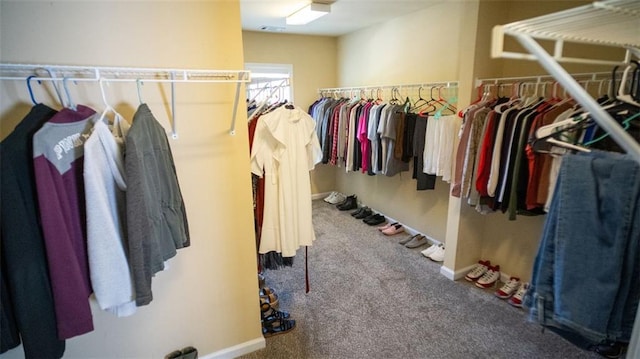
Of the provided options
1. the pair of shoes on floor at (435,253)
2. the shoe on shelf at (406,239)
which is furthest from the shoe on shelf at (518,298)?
the shoe on shelf at (406,239)

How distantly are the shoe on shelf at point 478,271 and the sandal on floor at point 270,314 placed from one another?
1579 millimetres

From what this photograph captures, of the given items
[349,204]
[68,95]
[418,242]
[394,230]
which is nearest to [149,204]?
[68,95]

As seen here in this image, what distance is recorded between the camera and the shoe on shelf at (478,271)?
105 inches

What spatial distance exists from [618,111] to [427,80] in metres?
2.12

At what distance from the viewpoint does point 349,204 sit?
446 cm

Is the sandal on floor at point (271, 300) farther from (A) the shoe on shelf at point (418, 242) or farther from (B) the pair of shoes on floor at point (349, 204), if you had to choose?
(B) the pair of shoes on floor at point (349, 204)

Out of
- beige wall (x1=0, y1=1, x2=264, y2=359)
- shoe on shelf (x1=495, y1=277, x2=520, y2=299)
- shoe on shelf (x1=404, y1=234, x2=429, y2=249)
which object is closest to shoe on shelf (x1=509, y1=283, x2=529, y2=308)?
shoe on shelf (x1=495, y1=277, x2=520, y2=299)

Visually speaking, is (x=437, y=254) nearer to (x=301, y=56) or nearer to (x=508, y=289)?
(x=508, y=289)

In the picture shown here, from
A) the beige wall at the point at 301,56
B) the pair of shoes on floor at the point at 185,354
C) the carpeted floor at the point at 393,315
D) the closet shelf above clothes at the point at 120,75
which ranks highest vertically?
the beige wall at the point at 301,56

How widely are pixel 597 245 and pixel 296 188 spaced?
4.94 ft

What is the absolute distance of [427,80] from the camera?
10.5 ft

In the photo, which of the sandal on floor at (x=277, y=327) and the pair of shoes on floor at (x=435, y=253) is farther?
the pair of shoes on floor at (x=435, y=253)

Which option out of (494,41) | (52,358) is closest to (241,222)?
(52,358)

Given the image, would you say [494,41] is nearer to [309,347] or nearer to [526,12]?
[309,347]
